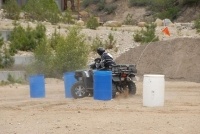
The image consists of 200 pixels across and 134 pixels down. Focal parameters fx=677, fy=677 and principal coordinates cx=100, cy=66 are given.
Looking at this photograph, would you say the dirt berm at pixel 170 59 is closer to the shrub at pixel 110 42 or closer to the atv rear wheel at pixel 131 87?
the shrub at pixel 110 42

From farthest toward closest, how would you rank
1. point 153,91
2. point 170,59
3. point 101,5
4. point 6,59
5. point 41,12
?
point 101,5
point 41,12
point 6,59
point 170,59
point 153,91

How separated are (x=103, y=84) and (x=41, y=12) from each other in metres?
34.4

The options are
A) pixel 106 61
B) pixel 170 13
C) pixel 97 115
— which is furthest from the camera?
pixel 170 13

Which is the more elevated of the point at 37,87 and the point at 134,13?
the point at 134,13

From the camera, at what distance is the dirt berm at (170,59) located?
1142 inches

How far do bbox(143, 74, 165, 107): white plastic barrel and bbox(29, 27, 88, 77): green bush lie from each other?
1096 centimetres

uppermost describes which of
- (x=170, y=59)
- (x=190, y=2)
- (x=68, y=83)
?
(x=190, y=2)

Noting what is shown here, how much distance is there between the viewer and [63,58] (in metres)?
28.9

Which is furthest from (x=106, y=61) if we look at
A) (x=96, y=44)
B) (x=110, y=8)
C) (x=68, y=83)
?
(x=110, y=8)

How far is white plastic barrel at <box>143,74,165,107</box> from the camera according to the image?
58.5 feet

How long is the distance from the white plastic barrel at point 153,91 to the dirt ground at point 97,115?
238 mm

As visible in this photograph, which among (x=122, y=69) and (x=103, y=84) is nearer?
(x=103, y=84)

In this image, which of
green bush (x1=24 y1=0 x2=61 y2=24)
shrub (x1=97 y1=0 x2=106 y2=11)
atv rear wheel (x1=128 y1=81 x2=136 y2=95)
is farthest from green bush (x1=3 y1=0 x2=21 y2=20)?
shrub (x1=97 y1=0 x2=106 y2=11)

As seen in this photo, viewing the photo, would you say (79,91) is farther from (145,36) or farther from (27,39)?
(145,36)
